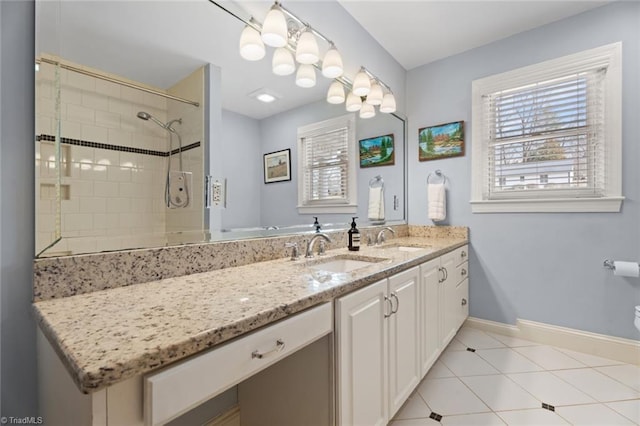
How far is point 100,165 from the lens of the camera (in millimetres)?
971

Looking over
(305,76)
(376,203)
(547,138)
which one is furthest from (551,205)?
(305,76)

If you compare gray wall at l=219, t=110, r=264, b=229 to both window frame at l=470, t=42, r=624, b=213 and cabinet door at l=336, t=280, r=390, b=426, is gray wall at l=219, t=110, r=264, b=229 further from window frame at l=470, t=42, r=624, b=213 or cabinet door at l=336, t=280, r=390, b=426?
window frame at l=470, t=42, r=624, b=213

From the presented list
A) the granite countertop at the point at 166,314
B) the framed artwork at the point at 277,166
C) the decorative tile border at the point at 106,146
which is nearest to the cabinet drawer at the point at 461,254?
the granite countertop at the point at 166,314

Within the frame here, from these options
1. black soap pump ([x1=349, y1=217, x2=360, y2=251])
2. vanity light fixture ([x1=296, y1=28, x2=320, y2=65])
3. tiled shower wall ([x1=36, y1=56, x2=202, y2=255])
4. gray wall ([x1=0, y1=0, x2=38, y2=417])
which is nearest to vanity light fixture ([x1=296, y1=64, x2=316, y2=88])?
vanity light fixture ([x1=296, y1=28, x2=320, y2=65])

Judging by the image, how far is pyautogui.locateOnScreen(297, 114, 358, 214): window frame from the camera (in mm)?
1806

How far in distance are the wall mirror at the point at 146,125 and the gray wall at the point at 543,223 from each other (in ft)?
5.91

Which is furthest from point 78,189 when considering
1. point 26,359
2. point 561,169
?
point 561,169

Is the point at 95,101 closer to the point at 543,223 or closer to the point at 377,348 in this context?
the point at 377,348

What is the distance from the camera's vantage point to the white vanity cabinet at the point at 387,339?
1.05 metres

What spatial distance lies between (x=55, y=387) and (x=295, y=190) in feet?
4.25

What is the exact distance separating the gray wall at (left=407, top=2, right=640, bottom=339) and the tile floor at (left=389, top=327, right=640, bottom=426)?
12.8 inches

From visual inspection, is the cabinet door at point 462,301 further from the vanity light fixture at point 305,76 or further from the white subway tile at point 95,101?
the white subway tile at point 95,101

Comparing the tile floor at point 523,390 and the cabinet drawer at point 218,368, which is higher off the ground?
the cabinet drawer at point 218,368

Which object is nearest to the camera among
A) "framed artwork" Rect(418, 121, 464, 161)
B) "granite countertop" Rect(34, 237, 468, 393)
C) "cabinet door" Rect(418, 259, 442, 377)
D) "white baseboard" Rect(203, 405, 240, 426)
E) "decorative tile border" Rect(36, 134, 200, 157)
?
"granite countertop" Rect(34, 237, 468, 393)
